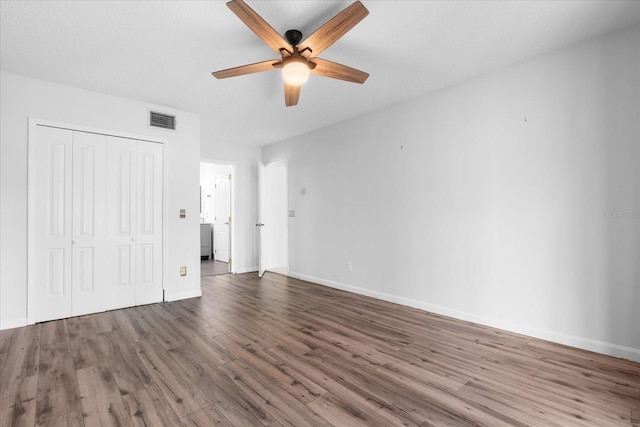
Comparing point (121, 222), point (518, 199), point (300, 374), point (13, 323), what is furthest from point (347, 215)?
point (13, 323)

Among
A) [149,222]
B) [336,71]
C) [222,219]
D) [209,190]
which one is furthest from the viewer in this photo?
[209,190]

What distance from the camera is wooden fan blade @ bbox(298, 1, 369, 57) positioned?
1928 millimetres

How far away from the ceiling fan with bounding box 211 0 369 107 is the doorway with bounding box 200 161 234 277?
4.59 metres

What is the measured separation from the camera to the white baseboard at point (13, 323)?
319cm

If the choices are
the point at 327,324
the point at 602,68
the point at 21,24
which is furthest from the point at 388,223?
the point at 21,24

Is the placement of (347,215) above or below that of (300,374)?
above

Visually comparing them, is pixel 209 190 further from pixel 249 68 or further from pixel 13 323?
pixel 249 68

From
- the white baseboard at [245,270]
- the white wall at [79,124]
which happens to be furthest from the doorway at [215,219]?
the white wall at [79,124]

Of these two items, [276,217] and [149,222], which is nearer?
[149,222]

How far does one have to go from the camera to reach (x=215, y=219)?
7.74 m

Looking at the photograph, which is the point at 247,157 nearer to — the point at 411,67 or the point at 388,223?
the point at 388,223

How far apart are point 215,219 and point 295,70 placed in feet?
19.7

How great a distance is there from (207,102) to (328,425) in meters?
3.93

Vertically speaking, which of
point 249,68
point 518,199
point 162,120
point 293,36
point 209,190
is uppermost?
point 293,36
